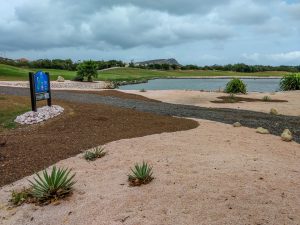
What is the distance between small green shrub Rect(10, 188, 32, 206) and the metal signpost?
872 centimetres

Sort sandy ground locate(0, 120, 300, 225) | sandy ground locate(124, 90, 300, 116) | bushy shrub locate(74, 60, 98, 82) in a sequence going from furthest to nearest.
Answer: bushy shrub locate(74, 60, 98, 82) → sandy ground locate(124, 90, 300, 116) → sandy ground locate(0, 120, 300, 225)

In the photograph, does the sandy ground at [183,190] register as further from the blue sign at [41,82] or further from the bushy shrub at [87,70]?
the bushy shrub at [87,70]

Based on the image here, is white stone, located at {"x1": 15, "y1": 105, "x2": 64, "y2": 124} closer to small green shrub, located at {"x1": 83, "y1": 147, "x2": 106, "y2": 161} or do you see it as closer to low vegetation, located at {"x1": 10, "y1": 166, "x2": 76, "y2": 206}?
small green shrub, located at {"x1": 83, "y1": 147, "x2": 106, "y2": 161}

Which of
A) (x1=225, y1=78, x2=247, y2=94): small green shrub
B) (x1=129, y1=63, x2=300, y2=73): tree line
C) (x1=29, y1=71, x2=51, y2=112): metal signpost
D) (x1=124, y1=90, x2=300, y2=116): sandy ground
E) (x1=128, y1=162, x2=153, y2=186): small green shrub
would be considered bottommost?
(x1=129, y1=63, x2=300, y2=73): tree line

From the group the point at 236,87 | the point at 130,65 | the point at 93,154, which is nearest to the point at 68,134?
the point at 93,154

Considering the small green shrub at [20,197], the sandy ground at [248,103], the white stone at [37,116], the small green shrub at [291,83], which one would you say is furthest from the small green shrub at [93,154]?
the small green shrub at [291,83]

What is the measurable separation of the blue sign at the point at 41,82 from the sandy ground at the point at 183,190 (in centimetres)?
719

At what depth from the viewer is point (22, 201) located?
24.1 ft

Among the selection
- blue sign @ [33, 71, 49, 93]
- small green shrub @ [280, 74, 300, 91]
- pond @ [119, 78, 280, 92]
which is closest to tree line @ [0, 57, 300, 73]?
pond @ [119, 78, 280, 92]

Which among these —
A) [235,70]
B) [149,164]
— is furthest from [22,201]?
[235,70]

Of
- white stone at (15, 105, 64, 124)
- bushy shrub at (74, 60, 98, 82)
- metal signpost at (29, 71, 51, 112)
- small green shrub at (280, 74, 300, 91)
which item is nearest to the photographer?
white stone at (15, 105, 64, 124)

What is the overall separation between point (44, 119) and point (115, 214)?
30.8 feet

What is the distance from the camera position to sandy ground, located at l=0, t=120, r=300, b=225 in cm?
601

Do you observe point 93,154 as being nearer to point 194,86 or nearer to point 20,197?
point 20,197
